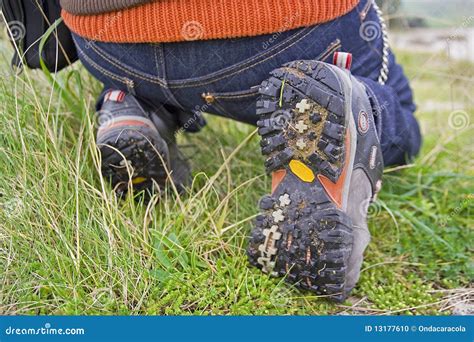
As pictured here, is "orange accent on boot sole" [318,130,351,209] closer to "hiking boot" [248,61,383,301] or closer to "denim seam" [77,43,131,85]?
"hiking boot" [248,61,383,301]

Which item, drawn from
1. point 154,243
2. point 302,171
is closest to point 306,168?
point 302,171

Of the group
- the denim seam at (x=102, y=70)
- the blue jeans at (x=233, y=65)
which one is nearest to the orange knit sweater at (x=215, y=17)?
the blue jeans at (x=233, y=65)

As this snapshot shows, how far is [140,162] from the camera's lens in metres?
1.37

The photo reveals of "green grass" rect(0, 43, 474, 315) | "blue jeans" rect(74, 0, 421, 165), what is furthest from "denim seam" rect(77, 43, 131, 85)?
"green grass" rect(0, 43, 474, 315)

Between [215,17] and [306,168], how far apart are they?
338 mm

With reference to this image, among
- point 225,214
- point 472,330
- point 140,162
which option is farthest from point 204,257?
point 472,330

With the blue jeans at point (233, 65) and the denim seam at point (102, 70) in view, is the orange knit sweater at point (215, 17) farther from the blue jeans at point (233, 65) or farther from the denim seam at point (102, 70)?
the denim seam at point (102, 70)

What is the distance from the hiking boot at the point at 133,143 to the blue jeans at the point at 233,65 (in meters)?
0.04

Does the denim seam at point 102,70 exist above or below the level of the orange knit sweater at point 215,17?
below

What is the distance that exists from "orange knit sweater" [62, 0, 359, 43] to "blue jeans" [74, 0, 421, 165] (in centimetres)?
3

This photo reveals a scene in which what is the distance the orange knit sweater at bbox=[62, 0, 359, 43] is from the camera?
44.6 inches

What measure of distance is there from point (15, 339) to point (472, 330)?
2.70ft

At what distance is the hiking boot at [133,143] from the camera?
133 centimetres

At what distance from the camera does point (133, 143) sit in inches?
52.4
